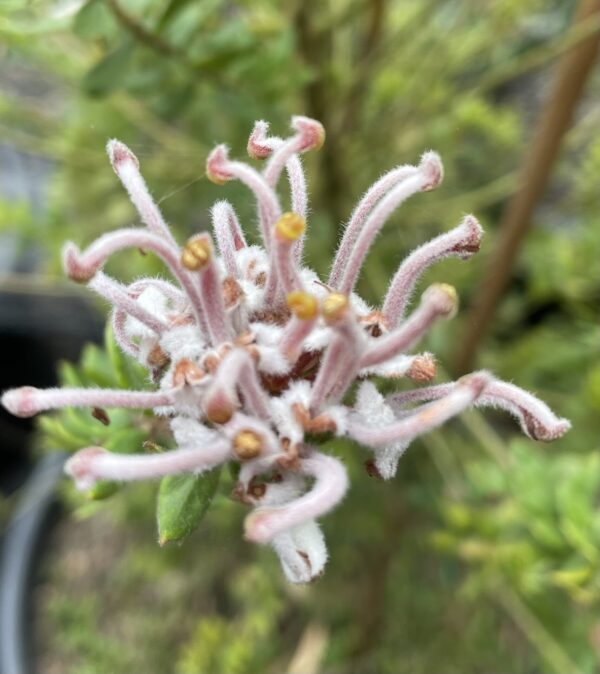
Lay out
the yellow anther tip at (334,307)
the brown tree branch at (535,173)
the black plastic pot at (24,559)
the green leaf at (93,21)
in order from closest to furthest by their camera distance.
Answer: the yellow anther tip at (334,307) → the green leaf at (93,21) → the brown tree branch at (535,173) → the black plastic pot at (24,559)

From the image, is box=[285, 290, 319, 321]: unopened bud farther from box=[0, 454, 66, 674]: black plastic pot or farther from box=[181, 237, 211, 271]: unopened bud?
box=[0, 454, 66, 674]: black plastic pot

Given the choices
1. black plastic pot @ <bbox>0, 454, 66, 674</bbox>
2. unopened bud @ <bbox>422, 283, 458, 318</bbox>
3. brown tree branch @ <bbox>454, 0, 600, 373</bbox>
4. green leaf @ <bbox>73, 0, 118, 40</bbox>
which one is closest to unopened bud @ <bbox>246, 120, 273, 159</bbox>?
unopened bud @ <bbox>422, 283, 458, 318</bbox>

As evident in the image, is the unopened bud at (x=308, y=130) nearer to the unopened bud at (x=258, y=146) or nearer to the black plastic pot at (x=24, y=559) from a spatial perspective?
the unopened bud at (x=258, y=146)

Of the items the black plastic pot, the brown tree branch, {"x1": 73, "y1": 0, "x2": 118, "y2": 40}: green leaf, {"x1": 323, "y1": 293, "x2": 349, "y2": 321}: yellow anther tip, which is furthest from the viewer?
the black plastic pot

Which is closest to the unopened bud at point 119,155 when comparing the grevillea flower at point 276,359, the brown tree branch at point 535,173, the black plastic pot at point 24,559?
the grevillea flower at point 276,359

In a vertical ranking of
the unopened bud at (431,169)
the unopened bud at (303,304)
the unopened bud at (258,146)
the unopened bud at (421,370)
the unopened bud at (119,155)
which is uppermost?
the unopened bud at (119,155)

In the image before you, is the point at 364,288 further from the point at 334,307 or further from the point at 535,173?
the point at 334,307

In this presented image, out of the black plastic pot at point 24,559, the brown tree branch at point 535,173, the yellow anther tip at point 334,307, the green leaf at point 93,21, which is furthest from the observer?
the black plastic pot at point 24,559
